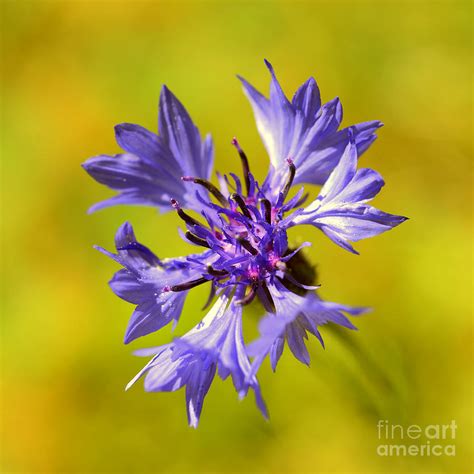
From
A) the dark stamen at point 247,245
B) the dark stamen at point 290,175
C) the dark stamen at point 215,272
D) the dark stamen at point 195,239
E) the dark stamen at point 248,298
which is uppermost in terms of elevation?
the dark stamen at point 290,175

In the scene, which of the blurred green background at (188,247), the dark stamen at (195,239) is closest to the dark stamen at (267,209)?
the dark stamen at (195,239)

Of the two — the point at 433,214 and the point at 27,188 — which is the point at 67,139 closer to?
the point at 27,188

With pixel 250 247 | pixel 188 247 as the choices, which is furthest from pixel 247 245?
pixel 188 247

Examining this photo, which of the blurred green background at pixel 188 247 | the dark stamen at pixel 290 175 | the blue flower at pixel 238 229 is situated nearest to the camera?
the blue flower at pixel 238 229

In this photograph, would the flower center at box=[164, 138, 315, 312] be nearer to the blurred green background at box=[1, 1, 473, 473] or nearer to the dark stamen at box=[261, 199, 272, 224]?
the dark stamen at box=[261, 199, 272, 224]

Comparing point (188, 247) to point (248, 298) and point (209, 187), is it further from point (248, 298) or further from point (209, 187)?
point (248, 298)

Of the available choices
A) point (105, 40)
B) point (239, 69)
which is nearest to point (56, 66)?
point (105, 40)

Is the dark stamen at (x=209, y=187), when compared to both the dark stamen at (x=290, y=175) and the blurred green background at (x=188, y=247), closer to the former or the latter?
the dark stamen at (x=290, y=175)
